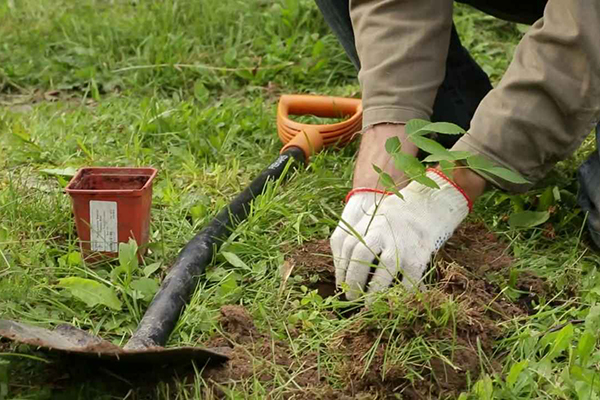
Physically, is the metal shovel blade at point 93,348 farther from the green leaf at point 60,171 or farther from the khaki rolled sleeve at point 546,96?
the green leaf at point 60,171

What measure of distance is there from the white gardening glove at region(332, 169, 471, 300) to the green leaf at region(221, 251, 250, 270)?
27cm

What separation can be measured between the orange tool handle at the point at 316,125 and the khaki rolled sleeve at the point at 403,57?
48 centimetres

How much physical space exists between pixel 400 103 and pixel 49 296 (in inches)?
40.9

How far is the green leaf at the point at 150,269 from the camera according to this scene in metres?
2.19

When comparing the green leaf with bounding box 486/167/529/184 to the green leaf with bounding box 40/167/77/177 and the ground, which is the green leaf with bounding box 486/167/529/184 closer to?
the ground

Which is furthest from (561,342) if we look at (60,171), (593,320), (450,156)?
(60,171)

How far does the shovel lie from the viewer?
5.38 ft

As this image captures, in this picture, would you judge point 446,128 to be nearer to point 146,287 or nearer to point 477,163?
point 477,163

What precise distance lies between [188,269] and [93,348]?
555mm

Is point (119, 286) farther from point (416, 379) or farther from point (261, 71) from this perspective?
point (261, 71)

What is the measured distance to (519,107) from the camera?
2090mm

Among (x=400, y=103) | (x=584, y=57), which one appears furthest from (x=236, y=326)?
(x=584, y=57)

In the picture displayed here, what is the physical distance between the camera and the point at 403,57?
7.75 ft

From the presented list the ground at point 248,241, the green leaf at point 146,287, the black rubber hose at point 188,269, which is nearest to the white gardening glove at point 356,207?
the ground at point 248,241
